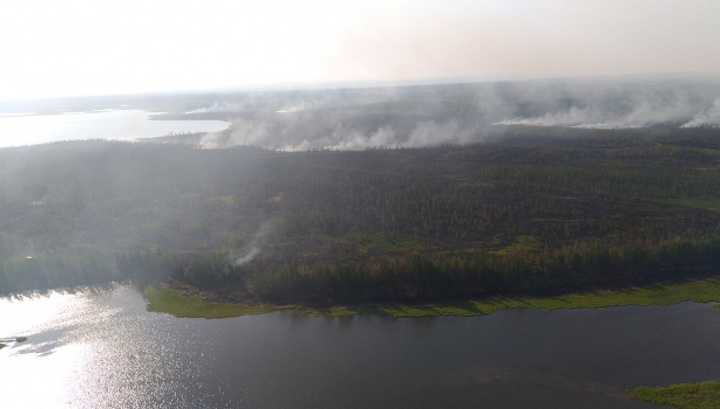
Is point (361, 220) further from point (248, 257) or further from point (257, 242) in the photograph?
point (248, 257)

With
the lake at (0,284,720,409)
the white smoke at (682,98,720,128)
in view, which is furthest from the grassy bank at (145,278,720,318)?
the white smoke at (682,98,720,128)

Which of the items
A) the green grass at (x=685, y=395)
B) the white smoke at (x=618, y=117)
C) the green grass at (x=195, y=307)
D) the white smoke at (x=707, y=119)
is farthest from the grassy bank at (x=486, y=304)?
the white smoke at (x=707, y=119)

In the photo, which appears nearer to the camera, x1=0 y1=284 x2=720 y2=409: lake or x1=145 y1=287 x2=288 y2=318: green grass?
x1=0 y1=284 x2=720 y2=409: lake

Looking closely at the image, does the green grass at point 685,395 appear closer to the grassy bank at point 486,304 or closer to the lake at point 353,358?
the lake at point 353,358

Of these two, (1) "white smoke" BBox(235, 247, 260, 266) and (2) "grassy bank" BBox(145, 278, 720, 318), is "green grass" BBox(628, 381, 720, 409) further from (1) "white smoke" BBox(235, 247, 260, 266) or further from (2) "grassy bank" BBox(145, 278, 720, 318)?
(1) "white smoke" BBox(235, 247, 260, 266)

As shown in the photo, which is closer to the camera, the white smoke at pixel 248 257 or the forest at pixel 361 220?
the forest at pixel 361 220

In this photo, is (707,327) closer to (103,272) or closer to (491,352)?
(491,352)

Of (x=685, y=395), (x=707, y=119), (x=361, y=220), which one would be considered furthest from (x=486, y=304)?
(x=707, y=119)
